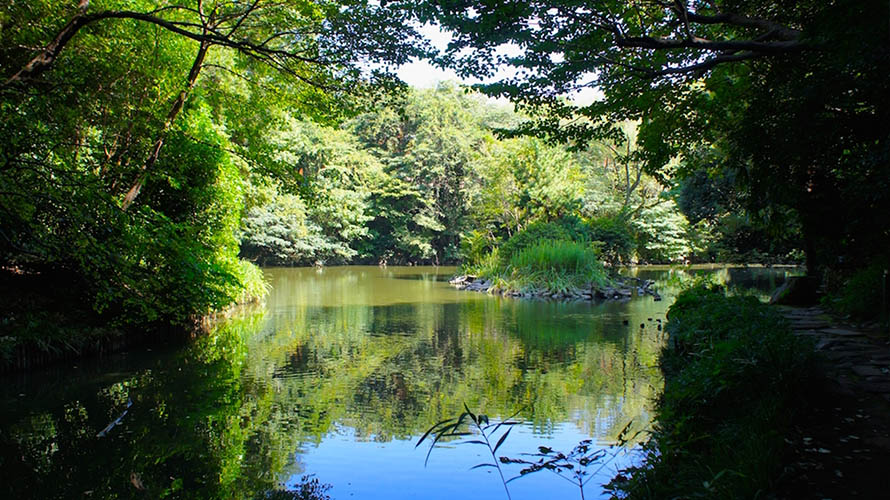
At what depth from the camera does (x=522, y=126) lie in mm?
7926

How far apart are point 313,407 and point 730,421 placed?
384 centimetres

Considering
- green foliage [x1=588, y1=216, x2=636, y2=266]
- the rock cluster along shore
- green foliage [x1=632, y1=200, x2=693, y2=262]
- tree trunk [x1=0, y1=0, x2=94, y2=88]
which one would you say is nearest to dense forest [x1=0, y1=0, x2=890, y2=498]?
tree trunk [x1=0, y1=0, x2=94, y2=88]

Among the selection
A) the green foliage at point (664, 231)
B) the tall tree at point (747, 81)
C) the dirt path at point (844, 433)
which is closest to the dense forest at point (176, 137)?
the tall tree at point (747, 81)

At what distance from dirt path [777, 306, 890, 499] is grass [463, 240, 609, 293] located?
455 inches

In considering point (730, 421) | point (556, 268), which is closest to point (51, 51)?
point (730, 421)

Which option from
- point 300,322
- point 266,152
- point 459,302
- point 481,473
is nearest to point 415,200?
point 459,302

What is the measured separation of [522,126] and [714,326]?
3714mm

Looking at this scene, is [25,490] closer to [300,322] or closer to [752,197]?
[752,197]

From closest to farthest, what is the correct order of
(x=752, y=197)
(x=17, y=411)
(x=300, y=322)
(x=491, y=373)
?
1. (x=17, y=411)
2. (x=752, y=197)
3. (x=491, y=373)
4. (x=300, y=322)

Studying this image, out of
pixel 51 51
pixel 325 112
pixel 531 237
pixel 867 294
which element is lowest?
pixel 867 294

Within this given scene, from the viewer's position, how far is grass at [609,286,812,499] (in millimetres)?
2551

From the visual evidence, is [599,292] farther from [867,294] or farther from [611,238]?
[867,294]

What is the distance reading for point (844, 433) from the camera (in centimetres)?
312

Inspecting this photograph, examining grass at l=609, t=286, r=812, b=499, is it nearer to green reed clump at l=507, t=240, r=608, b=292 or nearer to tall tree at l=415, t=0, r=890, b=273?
tall tree at l=415, t=0, r=890, b=273
